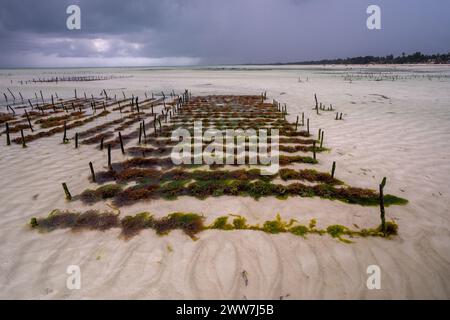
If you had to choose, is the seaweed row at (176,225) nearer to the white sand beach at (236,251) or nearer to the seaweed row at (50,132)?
the white sand beach at (236,251)

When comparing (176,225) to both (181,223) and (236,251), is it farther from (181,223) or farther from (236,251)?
(236,251)

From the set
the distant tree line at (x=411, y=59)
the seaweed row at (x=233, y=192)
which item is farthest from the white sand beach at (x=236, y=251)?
the distant tree line at (x=411, y=59)

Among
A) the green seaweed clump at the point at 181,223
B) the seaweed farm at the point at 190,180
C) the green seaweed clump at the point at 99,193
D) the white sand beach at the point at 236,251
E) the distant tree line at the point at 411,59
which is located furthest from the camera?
the distant tree line at the point at 411,59

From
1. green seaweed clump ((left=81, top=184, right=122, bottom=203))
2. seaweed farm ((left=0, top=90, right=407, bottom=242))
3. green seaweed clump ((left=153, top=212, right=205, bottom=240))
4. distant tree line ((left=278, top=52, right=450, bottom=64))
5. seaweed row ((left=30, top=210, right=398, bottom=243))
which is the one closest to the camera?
seaweed row ((left=30, top=210, right=398, bottom=243))

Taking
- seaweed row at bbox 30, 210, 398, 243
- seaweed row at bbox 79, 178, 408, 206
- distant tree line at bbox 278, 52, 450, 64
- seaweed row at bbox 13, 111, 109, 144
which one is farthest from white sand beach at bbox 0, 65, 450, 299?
distant tree line at bbox 278, 52, 450, 64

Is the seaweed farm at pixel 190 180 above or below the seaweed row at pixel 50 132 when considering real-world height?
below

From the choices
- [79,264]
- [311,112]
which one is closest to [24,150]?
[79,264]

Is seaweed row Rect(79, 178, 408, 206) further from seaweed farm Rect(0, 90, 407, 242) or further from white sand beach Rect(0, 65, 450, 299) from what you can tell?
white sand beach Rect(0, 65, 450, 299)

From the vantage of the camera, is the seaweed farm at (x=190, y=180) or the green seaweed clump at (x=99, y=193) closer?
the seaweed farm at (x=190, y=180)

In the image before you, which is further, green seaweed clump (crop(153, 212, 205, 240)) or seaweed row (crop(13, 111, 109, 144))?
seaweed row (crop(13, 111, 109, 144))

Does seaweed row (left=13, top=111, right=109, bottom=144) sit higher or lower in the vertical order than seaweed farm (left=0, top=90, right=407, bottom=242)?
higher

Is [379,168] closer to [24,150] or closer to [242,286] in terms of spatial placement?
[242,286]

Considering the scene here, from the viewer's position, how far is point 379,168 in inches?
358

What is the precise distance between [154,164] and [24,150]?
6401 millimetres
